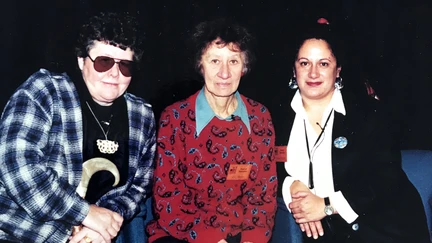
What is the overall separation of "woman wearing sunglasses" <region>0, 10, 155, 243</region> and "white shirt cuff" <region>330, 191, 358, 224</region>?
818 mm

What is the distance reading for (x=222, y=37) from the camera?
182cm

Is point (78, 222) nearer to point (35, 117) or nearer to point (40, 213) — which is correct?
point (40, 213)

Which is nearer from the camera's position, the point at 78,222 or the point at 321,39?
the point at 78,222

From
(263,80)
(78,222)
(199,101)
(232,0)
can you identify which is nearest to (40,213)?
(78,222)

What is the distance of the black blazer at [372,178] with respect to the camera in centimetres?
183

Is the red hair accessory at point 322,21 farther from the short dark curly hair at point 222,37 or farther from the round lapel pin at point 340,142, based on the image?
the round lapel pin at point 340,142

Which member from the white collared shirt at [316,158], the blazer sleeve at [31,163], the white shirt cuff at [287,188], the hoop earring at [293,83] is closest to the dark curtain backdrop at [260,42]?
the hoop earring at [293,83]

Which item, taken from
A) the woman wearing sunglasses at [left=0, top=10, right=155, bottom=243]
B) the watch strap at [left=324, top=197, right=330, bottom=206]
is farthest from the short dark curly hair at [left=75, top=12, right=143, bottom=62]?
the watch strap at [left=324, top=197, right=330, bottom=206]

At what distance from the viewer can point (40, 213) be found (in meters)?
1.60

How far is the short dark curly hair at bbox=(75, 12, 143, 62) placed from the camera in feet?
5.57

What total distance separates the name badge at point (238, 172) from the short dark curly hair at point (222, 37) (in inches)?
16.4

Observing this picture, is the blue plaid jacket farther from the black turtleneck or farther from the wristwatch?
the wristwatch

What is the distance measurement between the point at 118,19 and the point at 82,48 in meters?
0.19

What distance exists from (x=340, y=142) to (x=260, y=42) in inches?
22.4
